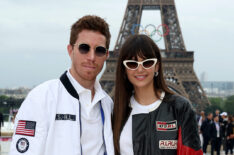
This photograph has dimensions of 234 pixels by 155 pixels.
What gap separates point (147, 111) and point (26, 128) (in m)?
1.19

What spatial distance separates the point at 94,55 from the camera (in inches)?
128

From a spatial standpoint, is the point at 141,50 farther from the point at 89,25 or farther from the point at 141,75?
the point at 89,25

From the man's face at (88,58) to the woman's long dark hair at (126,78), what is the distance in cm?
30

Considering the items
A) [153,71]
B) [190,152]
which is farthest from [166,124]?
[153,71]

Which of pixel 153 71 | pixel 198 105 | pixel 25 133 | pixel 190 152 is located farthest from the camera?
pixel 198 105

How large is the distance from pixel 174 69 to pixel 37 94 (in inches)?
1569

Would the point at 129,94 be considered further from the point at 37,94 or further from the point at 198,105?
the point at 198,105

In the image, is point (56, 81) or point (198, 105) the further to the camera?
point (198, 105)

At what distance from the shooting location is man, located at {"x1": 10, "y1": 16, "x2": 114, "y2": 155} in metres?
2.86

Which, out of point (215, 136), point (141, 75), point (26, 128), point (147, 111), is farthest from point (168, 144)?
point (215, 136)

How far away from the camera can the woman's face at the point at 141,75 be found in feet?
11.4

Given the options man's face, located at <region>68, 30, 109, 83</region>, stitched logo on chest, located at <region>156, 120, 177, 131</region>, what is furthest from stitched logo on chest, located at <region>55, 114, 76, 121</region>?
stitched logo on chest, located at <region>156, 120, 177, 131</region>

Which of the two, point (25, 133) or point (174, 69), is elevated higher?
point (174, 69)

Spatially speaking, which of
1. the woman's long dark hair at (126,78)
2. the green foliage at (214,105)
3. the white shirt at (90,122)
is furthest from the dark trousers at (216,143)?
the green foliage at (214,105)
